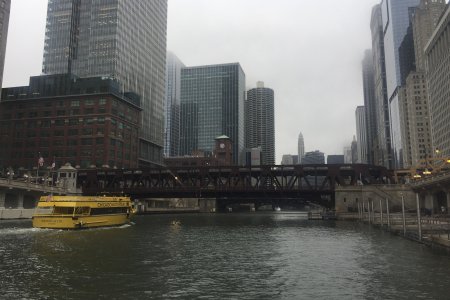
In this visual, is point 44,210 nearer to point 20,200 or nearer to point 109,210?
point 109,210

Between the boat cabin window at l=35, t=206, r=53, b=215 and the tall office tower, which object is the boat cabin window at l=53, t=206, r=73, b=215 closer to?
the boat cabin window at l=35, t=206, r=53, b=215

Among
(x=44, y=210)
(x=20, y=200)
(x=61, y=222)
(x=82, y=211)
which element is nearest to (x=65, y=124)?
(x=20, y=200)

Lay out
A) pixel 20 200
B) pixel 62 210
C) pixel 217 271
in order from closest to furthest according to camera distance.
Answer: pixel 217 271
pixel 62 210
pixel 20 200

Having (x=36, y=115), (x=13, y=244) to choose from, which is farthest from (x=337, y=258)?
(x=36, y=115)

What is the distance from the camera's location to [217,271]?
31609 mm

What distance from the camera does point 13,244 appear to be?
45.0 metres

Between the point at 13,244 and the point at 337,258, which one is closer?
the point at 337,258

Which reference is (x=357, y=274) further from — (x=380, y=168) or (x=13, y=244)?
(x=380, y=168)

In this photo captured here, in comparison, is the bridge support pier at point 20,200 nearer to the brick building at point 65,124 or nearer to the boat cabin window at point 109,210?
the boat cabin window at point 109,210

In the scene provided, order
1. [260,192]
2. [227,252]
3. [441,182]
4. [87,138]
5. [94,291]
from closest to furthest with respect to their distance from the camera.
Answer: [94,291] < [227,252] < [441,182] < [260,192] < [87,138]

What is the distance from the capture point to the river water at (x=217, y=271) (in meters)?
24.2

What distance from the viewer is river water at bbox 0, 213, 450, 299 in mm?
24219

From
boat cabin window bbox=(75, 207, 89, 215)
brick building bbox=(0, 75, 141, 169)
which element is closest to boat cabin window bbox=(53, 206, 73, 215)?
boat cabin window bbox=(75, 207, 89, 215)

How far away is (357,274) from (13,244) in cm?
3562
